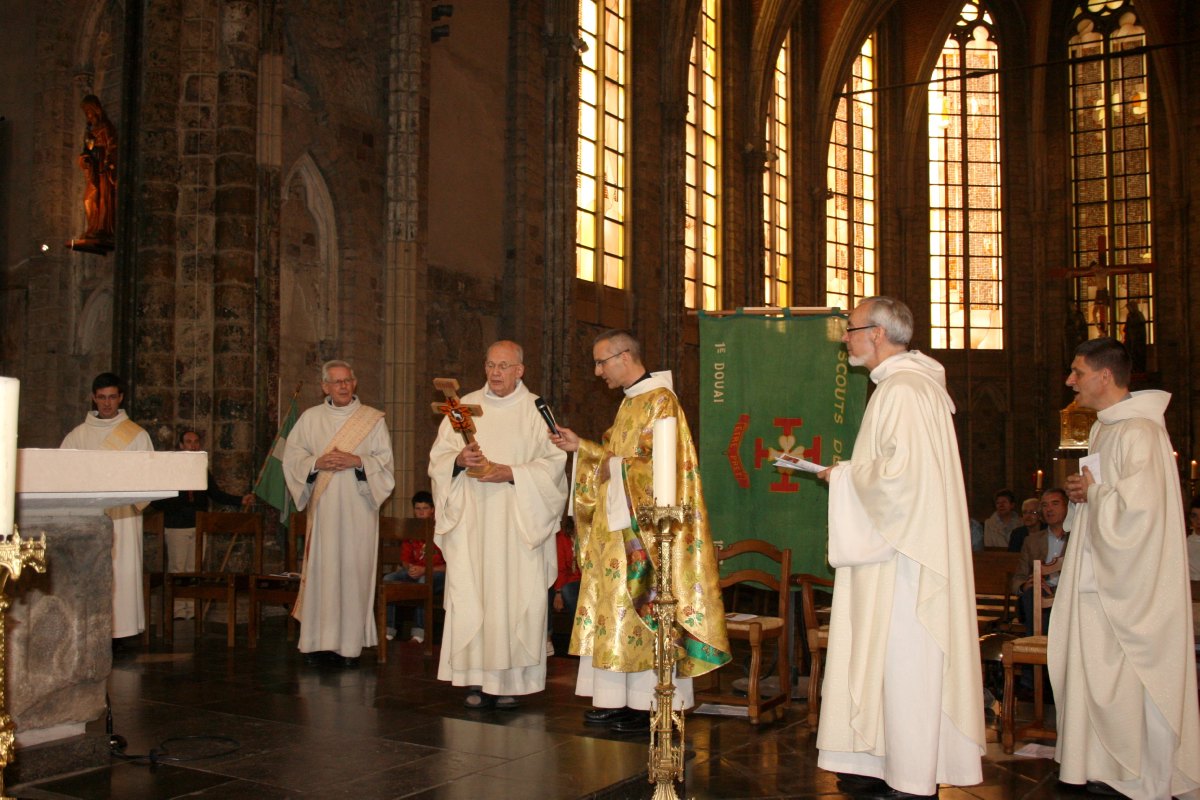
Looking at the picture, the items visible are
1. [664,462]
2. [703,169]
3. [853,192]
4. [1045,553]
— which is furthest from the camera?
[853,192]

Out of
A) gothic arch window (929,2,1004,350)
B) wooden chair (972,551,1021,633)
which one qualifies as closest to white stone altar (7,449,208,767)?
wooden chair (972,551,1021,633)

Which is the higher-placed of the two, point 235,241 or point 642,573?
point 235,241

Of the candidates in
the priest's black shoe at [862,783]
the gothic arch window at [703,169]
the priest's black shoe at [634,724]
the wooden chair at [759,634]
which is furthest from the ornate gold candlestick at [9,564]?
the gothic arch window at [703,169]

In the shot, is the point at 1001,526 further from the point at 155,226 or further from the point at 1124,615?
the point at 155,226

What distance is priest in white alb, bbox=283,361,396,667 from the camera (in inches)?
293

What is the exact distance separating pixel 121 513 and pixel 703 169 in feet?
47.2

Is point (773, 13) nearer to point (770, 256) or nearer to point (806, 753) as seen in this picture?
point (770, 256)

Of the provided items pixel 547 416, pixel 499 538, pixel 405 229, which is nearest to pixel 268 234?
pixel 405 229

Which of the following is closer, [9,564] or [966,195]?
[9,564]

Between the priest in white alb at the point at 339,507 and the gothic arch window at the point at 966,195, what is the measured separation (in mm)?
20094

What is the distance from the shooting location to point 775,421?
26.6 ft

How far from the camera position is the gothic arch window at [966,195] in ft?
85.3

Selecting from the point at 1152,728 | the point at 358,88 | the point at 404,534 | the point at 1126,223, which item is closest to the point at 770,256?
the point at 1126,223

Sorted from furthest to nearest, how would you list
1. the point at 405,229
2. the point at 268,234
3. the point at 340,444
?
the point at 405,229
the point at 268,234
the point at 340,444
